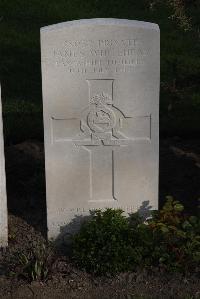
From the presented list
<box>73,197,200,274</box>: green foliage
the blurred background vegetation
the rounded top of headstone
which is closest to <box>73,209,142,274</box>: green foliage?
<box>73,197,200,274</box>: green foliage

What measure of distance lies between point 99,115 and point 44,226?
1.21 metres

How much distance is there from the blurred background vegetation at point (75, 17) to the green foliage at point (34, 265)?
Answer: 2244mm

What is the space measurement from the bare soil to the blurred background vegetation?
572mm

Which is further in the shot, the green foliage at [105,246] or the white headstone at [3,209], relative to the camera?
the white headstone at [3,209]

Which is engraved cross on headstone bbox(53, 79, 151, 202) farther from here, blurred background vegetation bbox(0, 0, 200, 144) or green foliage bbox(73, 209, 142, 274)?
blurred background vegetation bbox(0, 0, 200, 144)

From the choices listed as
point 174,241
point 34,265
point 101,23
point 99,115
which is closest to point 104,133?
point 99,115

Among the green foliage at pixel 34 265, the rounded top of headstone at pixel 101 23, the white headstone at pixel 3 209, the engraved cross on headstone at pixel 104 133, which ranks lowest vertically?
the green foliage at pixel 34 265

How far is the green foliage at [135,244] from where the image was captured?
17.3 ft

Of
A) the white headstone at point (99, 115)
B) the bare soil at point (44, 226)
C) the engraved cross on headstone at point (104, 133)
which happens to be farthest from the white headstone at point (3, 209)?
the engraved cross on headstone at point (104, 133)

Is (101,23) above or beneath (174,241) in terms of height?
above

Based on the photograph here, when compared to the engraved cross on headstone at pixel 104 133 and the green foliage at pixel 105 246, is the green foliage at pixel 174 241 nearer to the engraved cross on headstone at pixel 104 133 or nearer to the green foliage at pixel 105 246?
the green foliage at pixel 105 246

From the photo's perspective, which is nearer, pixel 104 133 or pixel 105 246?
pixel 105 246

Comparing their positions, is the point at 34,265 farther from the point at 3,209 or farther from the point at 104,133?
the point at 104,133

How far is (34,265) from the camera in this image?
514 cm
